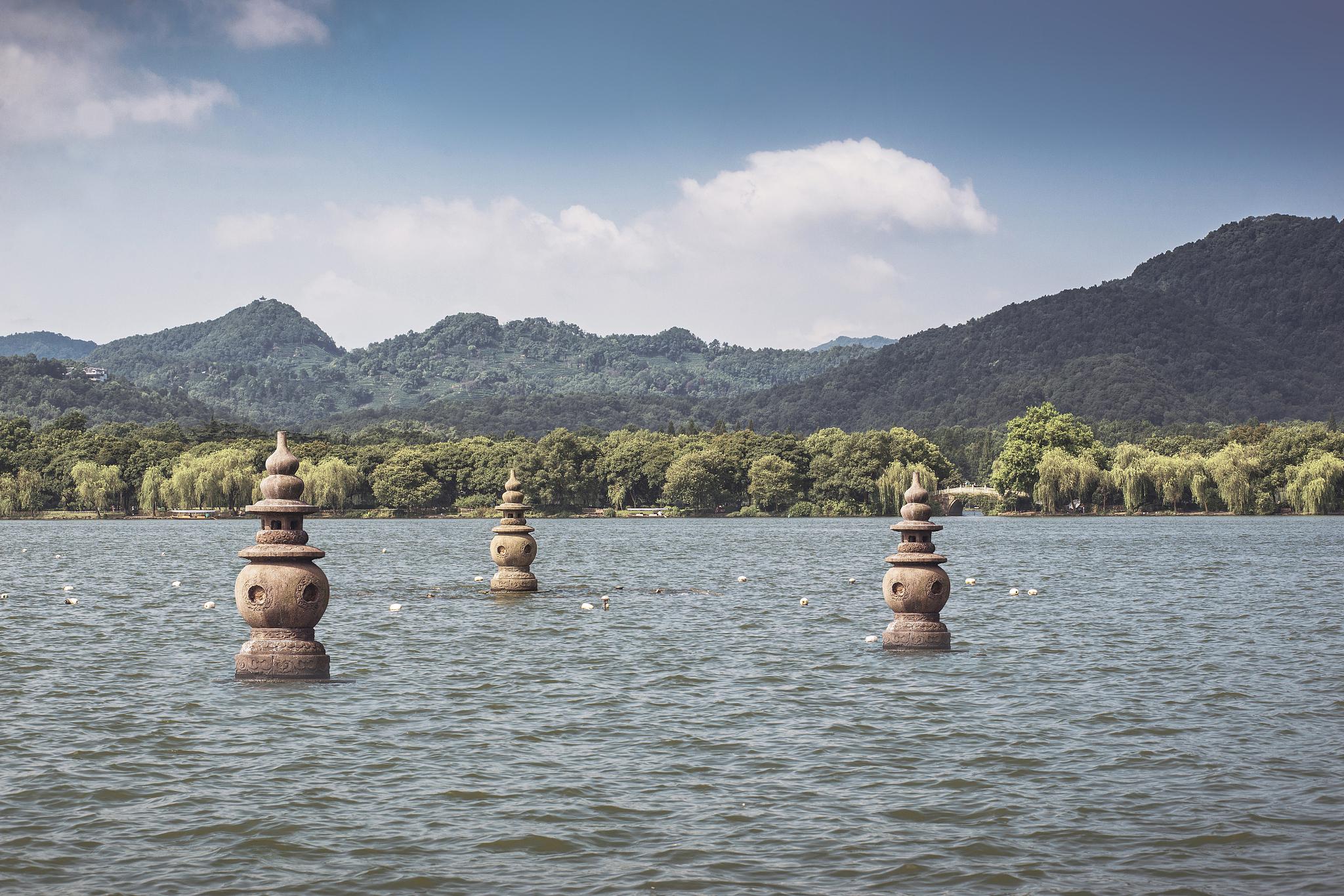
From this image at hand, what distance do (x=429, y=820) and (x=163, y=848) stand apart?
9.02ft

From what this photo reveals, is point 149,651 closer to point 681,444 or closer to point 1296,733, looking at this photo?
point 1296,733

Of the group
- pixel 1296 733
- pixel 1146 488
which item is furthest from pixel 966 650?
pixel 1146 488

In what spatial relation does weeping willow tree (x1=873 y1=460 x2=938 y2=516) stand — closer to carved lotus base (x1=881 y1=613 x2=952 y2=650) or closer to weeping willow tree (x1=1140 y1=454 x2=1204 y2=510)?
weeping willow tree (x1=1140 y1=454 x2=1204 y2=510)

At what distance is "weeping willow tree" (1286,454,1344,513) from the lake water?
312ft

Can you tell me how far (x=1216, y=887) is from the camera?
1238 centimetres

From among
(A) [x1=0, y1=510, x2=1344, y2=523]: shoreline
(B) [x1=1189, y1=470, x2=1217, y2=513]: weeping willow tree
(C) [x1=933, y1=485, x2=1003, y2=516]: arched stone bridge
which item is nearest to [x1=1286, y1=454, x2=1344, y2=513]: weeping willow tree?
(B) [x1=1189, y1=470, x2=1217, y2=513]: weeping willow tree

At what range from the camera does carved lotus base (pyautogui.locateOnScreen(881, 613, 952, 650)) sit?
2684 cm

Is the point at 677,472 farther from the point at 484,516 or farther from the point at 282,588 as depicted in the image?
the point at 282,588

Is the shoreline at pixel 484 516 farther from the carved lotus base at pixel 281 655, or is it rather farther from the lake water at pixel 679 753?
the carved lotus base at pixel 281 655

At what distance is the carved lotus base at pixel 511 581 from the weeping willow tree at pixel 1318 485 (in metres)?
105

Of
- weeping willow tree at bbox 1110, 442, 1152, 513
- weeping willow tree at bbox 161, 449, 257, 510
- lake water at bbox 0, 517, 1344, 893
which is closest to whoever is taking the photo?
lake water at bbox 0, 517, 1344, 893

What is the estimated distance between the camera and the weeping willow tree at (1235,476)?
13150 cm

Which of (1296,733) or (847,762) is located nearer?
(847,762)

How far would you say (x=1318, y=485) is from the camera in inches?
4894
